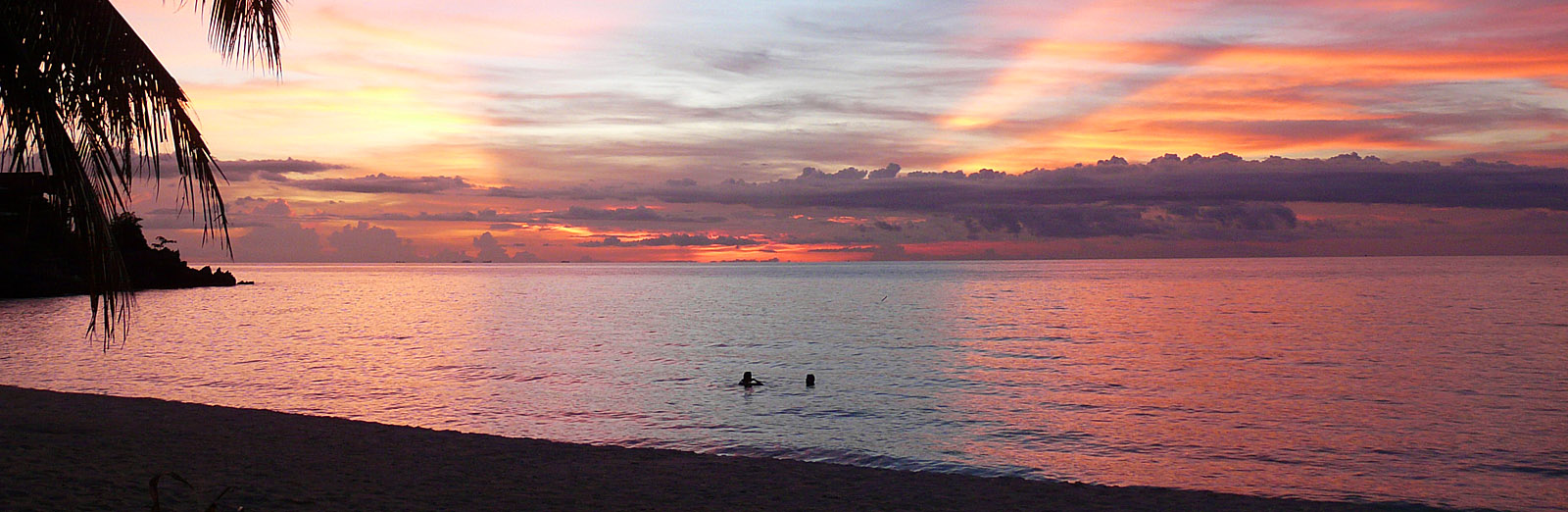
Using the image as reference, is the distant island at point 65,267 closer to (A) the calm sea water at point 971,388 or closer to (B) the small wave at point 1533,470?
(A) the calm sea water at point 971,388

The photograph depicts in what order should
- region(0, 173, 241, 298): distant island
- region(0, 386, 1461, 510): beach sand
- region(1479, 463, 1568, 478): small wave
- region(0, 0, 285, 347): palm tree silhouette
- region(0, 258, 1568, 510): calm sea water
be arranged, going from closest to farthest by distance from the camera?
region(0, 0, 285, 347): palm tree silhouette
region(0, 386, 1461, 510): beach sand
region(1479, 463, 1568, 478): small wave
region(0, 258, 1568, 510): calm sea water
region(0, 173, 241, 298): distant island

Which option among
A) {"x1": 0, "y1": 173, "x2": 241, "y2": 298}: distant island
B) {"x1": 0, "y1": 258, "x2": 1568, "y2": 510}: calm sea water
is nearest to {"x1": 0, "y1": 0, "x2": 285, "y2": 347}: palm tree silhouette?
{"x1": 0, "y1": 173, "x2": 241, "y2": 298}: distant island

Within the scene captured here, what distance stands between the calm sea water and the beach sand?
3.05 meters

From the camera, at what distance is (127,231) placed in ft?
363

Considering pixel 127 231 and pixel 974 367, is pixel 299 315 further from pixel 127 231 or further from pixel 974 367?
pixel 974 367

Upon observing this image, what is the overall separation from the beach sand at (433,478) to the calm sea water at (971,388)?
120 inches

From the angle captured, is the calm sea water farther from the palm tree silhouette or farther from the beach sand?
the palm tree silhouette

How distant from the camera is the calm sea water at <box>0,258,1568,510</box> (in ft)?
63.6

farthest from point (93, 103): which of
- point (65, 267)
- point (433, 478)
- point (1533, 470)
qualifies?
point (65, 267)

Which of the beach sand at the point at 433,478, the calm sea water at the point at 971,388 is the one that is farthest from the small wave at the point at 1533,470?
the beach sand at the point at 433,478

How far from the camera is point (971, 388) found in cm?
3194

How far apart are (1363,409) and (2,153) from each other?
3146cm

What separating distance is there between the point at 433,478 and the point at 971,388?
21344 mm

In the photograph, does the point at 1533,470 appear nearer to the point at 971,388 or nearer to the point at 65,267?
the point at 971,388
